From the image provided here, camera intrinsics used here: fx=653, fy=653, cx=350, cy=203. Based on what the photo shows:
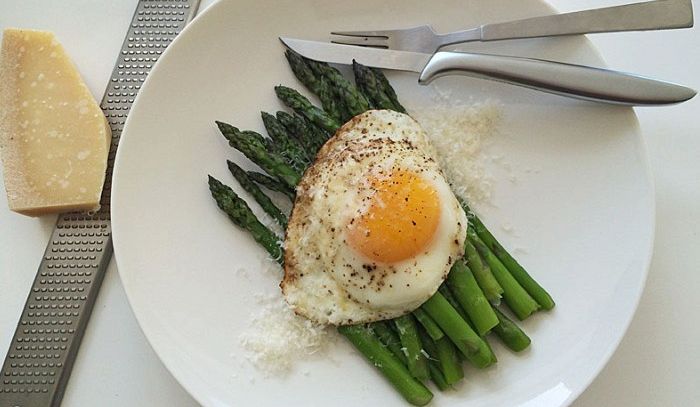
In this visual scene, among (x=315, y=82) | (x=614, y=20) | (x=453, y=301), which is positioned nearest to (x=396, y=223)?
(x=453, y=301)

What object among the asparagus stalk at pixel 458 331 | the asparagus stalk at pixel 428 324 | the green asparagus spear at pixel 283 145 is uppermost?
the green asparagus spear at pixel 283 145

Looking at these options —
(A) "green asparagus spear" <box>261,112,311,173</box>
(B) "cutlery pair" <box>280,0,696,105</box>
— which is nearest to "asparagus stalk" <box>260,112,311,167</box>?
(A) "green asparagus spear" <box>261,112,311,173</box>

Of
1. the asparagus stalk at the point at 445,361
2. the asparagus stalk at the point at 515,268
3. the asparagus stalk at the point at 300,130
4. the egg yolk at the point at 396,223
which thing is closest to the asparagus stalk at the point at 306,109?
the asparagus stalk at the point at 300,130

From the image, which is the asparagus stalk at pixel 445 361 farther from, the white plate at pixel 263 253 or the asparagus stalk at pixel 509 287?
the asparagus stalk at pixel 509 287

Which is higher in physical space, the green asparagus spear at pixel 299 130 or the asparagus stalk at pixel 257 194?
the green asparagus spear at pixel 299 130

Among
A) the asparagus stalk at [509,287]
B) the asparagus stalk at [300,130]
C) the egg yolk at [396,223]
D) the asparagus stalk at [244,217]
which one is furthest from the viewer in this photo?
the asparagus stalk at [300,130]

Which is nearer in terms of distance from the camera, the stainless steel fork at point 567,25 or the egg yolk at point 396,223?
the egg yolk at point 396,223

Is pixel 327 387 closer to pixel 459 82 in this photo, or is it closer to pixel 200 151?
pixel 200 151
